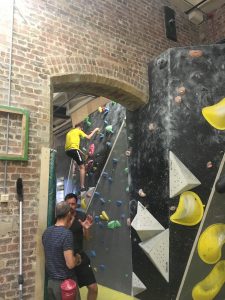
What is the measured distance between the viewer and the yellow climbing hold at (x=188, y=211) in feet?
14.5

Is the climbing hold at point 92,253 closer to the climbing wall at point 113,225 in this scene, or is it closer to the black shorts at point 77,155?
the climbing wall at point 113,225

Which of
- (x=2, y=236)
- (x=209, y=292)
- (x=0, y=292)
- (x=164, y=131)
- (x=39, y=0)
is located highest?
(x=39, y=0)

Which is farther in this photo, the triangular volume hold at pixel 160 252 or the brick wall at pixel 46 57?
the triangular volume hold at pixel 160 252

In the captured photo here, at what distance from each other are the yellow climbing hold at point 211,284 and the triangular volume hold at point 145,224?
2.95ft

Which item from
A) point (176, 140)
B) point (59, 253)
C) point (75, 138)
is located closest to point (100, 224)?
point (75, 138)

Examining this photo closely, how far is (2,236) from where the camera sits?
356cm

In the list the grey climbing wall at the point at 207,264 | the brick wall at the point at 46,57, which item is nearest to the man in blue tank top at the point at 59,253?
the brick wall at the point at 46,57

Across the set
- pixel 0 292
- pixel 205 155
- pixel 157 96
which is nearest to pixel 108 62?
pixel 157 96

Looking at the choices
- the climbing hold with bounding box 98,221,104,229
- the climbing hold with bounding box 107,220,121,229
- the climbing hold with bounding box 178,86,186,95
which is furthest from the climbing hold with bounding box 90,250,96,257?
the climbing hold with bounding box 178,86,186,95

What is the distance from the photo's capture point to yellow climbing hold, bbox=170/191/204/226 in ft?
14.5

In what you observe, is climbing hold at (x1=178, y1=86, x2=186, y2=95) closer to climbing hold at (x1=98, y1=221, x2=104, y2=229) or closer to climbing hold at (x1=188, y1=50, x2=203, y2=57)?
climbing hold at (x1=188, y1=50, x2=203, y2=57)

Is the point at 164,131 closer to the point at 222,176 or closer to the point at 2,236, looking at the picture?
the point at 222,176

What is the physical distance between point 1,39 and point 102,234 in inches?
155

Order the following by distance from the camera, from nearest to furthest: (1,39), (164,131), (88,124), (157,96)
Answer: (1,39) → (164,131) → (157,96) → (88,124)
